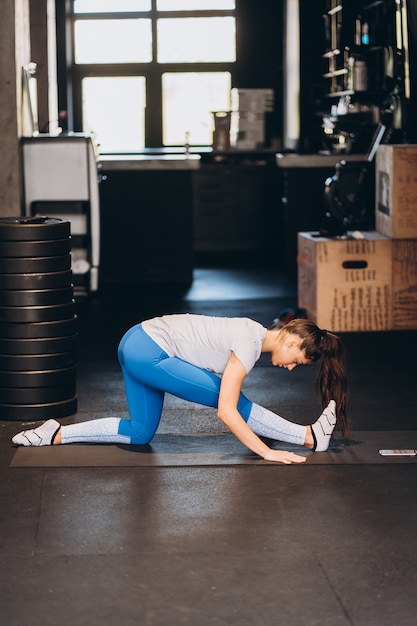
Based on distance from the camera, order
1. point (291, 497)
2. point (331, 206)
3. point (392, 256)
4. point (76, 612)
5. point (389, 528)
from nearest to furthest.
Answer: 1. point (76, 612)
2. point (389, 528)
3. point (291, 497)
4. point (392, 256)
5. point (331, 206)

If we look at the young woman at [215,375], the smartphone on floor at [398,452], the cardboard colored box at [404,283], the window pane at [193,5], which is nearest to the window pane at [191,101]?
the window pane at [193,5]

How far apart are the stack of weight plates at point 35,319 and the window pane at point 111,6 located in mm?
9378

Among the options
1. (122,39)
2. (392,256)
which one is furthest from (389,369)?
(122,39)

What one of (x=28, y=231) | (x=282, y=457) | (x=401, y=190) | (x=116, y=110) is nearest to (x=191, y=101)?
(x=116, y=110)

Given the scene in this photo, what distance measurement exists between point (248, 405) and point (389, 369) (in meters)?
1.99

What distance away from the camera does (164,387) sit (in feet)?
14.3

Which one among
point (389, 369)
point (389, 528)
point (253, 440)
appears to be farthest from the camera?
point (389, 369)

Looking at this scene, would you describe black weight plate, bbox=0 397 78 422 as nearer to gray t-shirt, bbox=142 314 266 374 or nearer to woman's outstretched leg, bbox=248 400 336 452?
gray t-shirt, bbox=142 314 266 374

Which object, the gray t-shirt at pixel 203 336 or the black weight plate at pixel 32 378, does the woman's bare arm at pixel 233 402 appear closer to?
the gray t-shirt at pixel 203 336

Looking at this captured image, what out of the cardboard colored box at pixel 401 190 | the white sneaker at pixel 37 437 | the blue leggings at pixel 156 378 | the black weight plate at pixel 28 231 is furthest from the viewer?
the cardboard colored box at pixel 401 190

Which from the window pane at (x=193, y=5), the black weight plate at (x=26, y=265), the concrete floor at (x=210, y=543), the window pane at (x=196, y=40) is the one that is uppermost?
the window pane at (x=193, y=5)

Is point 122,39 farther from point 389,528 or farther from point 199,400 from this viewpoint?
point 389,528

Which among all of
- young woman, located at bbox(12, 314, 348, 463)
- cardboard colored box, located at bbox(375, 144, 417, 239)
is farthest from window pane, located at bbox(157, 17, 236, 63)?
young woman, located at bbox(12, 314, 348, 463)

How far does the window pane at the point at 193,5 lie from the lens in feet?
45.2
